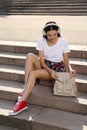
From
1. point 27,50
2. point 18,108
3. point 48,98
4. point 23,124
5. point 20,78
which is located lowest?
point 23,124

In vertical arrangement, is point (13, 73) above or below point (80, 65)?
below

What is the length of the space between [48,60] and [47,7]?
9493 mm

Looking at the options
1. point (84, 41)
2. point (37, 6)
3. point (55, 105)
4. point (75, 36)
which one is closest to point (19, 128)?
point (55, 105)

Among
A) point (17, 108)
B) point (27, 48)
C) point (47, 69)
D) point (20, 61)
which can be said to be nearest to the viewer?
point (17, 108)

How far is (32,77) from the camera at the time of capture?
3.94 meters

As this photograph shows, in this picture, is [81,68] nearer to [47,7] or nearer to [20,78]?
[20,78]

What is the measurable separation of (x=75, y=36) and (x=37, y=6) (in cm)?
775

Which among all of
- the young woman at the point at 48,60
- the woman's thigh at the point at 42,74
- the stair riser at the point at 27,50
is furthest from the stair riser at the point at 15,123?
the stair riser at the point at 27,50

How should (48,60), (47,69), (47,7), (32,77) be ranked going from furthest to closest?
(47,7) → (48,60) → (47,69) → (32,77)

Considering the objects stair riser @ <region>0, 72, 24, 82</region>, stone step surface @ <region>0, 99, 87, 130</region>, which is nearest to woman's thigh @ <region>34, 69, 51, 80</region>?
stone step surface @ <region>0, 99, 87, 130</region>

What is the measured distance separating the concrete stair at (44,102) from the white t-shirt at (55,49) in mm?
473

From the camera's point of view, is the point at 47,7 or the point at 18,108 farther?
the point at 47,7

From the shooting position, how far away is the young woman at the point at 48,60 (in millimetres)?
3928

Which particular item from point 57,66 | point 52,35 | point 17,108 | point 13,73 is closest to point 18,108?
point 17,108
